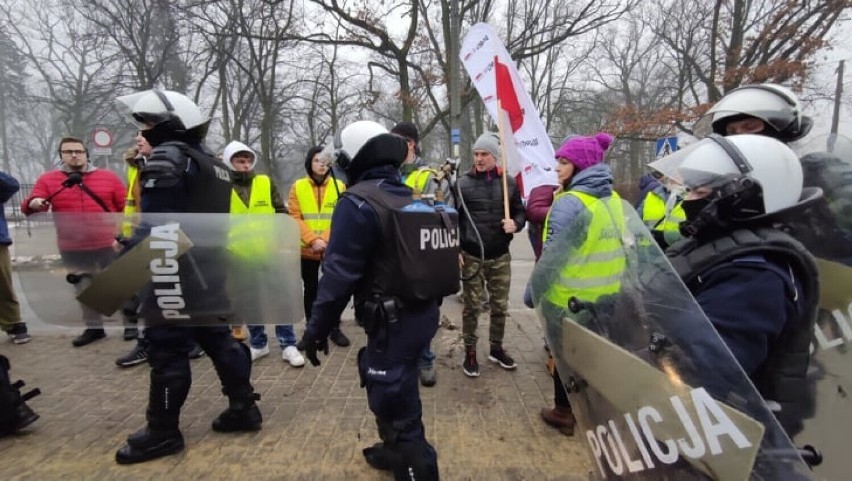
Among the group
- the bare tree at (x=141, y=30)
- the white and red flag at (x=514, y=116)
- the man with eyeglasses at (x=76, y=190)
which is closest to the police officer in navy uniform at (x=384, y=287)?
the white and red flag at (x=514, y=116)

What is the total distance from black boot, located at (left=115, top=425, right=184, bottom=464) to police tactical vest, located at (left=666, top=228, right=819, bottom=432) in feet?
9.50

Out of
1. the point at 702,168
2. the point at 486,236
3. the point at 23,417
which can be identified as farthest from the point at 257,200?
the point at 702,168

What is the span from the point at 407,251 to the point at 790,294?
1431mm

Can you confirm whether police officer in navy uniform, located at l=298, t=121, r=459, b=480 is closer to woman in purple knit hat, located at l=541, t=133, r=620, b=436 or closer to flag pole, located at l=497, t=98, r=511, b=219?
woman in purple knit hat, located at l=541, t=133, r=620, b=436

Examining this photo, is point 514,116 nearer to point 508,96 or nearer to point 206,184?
point 508,96

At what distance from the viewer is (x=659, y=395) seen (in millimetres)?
1257

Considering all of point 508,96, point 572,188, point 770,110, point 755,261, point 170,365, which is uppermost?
point 508,96

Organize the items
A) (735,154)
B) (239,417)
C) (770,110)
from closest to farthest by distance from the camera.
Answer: (735,154) < (770,110) < (239,417)

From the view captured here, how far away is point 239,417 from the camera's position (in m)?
2.99

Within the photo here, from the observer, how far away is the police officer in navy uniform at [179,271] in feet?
8.75

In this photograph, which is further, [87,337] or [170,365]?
[87,337]

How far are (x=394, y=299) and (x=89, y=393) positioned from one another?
2957 mm

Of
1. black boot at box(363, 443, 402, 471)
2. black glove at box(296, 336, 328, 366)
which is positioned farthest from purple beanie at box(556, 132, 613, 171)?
black boot at box(363, 443, 402, 471)

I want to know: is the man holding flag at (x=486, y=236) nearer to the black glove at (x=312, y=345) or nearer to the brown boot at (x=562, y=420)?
the brown boot at (x=562, y=420)
